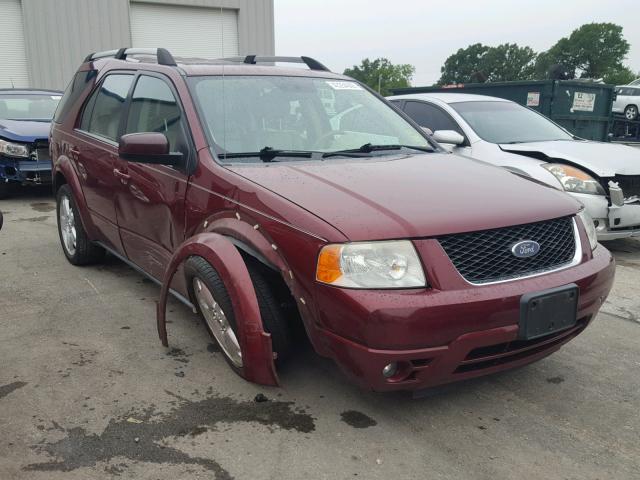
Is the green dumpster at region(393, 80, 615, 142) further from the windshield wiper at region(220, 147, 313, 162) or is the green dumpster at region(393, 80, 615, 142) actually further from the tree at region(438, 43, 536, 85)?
the tree at region(438, 43, 536, 85)

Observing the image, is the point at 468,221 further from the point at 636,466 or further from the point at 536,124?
the point at 536,124

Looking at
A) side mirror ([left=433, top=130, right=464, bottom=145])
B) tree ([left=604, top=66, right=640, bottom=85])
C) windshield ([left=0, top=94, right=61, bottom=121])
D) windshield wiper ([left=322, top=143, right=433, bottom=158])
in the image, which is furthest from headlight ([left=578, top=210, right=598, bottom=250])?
tree ([left=604, top=66, right=640, bottom=85])

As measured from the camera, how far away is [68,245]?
518 cm

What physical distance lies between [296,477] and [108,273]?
→ 3147 millimetres

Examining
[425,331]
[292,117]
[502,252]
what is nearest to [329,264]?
[425,331]

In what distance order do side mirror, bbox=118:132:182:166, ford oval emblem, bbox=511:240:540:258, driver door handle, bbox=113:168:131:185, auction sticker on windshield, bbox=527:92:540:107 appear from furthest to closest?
auction sticker on windshield, bbox=527:92:540:107
driver door handle, bbox=113:168:131:185
side mirror, bbox=118:132:182:166
ford oval emblem, bbox=511:240:540:258

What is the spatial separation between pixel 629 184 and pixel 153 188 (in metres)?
4.46

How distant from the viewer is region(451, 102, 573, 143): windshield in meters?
6.24

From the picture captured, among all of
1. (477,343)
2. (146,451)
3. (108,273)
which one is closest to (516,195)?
(477,343)

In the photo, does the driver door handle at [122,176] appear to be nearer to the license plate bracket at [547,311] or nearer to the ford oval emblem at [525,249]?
the ford oval emblem at [525,249]

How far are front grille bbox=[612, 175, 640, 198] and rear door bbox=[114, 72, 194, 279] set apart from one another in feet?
13.7

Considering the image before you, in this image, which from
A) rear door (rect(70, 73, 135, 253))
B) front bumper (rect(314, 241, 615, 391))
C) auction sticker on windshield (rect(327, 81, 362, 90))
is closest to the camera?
front bumper (rect(314, 241, 615, 391))

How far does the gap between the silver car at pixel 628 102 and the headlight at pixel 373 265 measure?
19488mm

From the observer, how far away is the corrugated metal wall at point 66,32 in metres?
16.5
